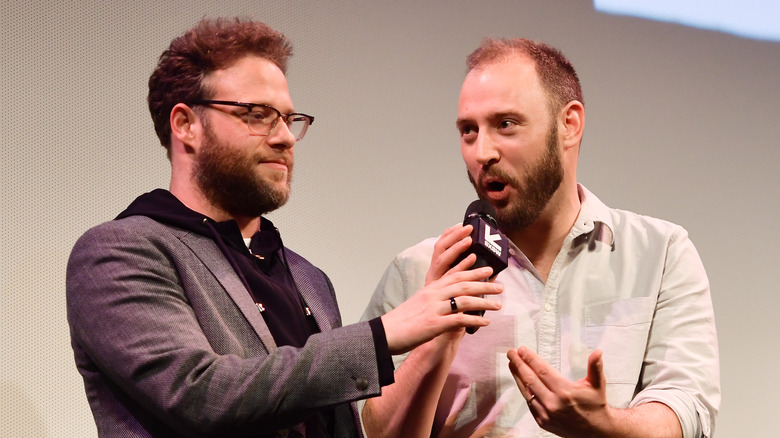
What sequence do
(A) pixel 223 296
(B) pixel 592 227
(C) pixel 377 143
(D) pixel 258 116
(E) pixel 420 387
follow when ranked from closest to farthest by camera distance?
(A) pixel 223 296 < (E) pixel 420 387 < (D) pixel 258 116 < (B) pixel 592 227 < (C) pixel 377 143

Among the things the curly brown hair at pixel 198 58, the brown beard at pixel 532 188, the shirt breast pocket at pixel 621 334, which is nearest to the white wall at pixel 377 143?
the curly brown hair at pixel 198 58

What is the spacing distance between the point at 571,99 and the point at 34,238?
1529mm

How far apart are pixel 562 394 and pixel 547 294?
0.46 m

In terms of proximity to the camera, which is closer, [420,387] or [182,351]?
[182,351]

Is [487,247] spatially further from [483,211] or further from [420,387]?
[420,387]

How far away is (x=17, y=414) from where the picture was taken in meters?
2.41

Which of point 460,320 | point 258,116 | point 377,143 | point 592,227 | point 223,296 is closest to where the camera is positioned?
point 460,320

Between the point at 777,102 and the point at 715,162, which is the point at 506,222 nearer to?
the point at 715,162

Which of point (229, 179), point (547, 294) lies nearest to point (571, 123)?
point (547, 294)

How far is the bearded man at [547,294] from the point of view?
190 cm

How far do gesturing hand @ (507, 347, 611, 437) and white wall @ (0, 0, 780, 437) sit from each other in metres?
1.33

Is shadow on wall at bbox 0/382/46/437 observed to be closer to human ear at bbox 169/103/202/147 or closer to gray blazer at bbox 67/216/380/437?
gray blazer at bbox 67/216/380/437

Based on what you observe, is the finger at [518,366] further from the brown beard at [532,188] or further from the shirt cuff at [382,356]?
the brown beard at [532,188]

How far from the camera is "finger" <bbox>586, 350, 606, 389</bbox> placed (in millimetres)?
1568
